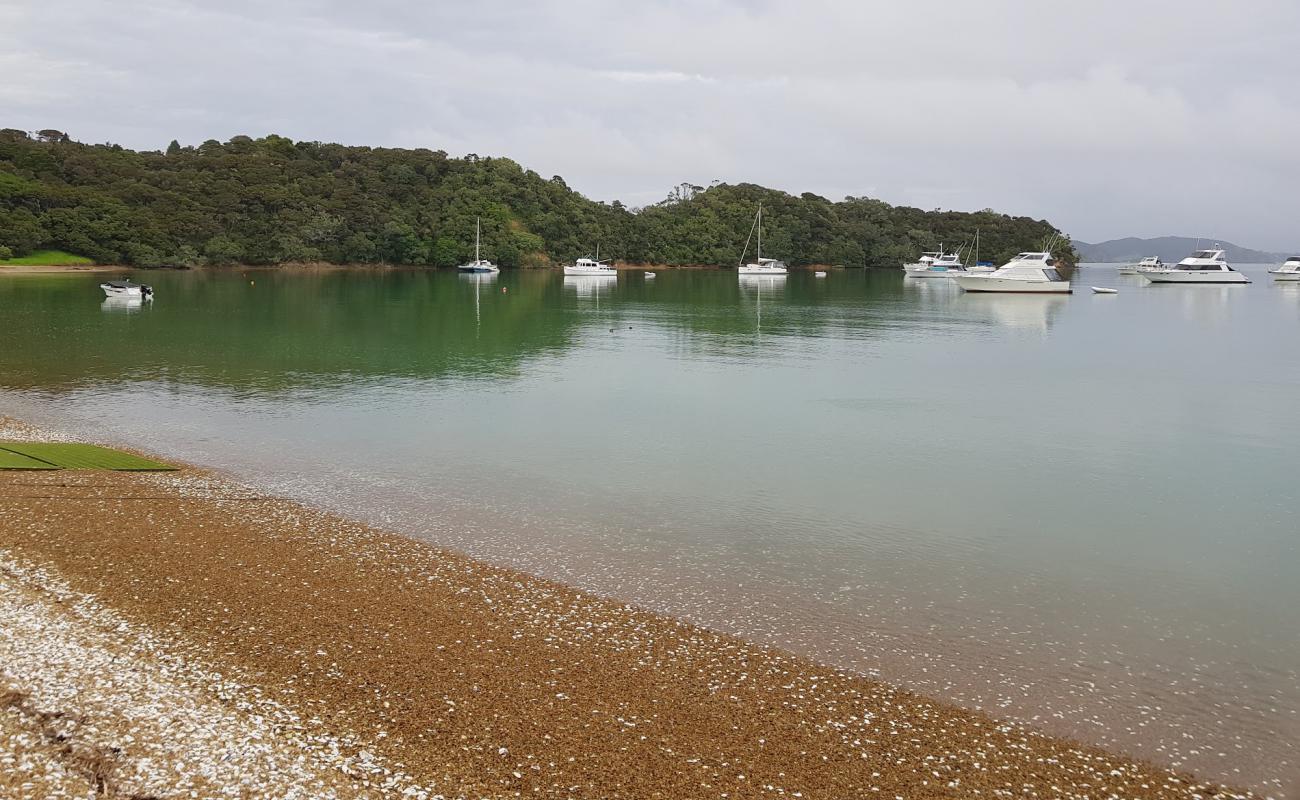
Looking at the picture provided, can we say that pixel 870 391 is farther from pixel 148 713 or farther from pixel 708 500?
pixel 148 713

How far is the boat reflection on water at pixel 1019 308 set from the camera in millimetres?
57000

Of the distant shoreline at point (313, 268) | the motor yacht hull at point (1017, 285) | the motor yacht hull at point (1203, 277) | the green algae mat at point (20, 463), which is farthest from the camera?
the motor yacht hull at point (1203, 277)

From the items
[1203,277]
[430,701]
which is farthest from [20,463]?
[1203,277]

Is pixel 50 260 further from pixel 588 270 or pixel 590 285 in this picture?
pixel 588 270

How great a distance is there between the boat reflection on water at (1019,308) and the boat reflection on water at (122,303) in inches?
2066

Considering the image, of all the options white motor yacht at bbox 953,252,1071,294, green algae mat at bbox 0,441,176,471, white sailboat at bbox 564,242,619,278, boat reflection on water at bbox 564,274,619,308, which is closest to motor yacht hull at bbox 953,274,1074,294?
white motor yacht at bbox 953,252,1071,294

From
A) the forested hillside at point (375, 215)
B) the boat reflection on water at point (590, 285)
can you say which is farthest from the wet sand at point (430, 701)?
the forested hillside at point (375, 215)

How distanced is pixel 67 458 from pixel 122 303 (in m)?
45.3

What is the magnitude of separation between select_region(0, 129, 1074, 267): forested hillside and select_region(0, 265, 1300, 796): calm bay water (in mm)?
59589

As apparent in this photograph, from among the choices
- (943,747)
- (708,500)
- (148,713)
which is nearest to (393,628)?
(148,713)

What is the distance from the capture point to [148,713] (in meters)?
7.42

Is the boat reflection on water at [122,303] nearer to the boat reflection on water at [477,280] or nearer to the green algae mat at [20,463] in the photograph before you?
the boat reflection on water at [477,280]

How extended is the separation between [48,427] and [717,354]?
2491 centimetres

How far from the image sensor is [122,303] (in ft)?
181
